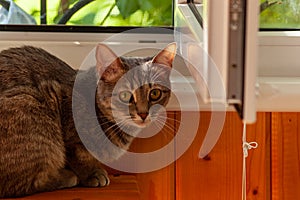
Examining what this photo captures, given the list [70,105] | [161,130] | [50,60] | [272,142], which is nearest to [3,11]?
[50,60]

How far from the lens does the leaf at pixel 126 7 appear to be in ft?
4.62

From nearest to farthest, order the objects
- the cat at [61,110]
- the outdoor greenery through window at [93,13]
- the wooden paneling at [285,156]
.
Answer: the cat at [61,110], the wooden paneling at [285,156], the outdoor greenery through window at [93,13]

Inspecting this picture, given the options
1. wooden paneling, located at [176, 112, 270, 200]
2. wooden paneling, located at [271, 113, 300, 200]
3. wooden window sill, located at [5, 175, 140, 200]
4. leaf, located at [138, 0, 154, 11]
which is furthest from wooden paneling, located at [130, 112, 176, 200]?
leaf, located at [138, 0, 154, 11]

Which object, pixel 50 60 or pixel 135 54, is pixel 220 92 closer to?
pixel 50 60

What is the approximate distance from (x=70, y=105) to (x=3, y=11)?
41cm

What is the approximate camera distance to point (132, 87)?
1.09m

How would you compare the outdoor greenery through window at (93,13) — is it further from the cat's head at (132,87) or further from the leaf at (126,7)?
the cat's head at (132,87)

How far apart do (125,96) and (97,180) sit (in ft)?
0.59

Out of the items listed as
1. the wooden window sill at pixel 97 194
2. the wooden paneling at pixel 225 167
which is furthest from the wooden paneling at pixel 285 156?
the wooden window sill at pixel 97 194

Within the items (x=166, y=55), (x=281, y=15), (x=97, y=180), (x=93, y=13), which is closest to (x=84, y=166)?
(x=97, y=180)

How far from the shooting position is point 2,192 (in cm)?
101

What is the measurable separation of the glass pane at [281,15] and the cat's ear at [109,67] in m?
0.37

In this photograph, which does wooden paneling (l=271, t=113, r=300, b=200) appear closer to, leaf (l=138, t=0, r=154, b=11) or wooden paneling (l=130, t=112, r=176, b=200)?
wooden paneling (l=130, t=112, r=176, b=200)

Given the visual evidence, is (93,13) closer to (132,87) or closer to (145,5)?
(145,5)
